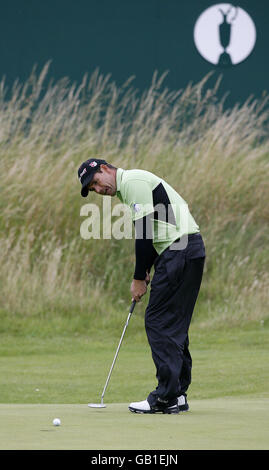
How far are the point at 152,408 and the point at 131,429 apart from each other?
1.16 m

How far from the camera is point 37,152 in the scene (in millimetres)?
14422

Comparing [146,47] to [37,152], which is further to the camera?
[146,47]

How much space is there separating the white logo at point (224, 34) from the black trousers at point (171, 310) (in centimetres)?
1194

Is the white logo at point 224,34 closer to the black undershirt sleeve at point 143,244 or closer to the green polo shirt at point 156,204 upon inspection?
the green polo shirt at point 156,204

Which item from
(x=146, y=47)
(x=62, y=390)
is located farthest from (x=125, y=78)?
(x=62, y=390)

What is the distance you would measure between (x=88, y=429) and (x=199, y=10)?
45.2 ft

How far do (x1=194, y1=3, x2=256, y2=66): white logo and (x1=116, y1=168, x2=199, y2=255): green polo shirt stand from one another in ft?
39.0

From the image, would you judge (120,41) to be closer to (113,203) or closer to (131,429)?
(113,203)

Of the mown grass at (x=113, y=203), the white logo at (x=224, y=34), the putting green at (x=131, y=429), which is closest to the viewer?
the putting green at (x=131, y=429)

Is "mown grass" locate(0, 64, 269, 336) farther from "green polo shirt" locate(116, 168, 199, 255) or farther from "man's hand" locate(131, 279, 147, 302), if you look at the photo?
"green polo shirt" locate(116, 168, 199, 255)

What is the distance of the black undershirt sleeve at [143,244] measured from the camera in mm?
5848

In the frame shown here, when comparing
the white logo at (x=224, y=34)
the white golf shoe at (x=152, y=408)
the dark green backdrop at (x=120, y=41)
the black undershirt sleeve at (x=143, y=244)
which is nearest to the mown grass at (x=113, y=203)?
the dark green backdrop at (x=120, y=41)

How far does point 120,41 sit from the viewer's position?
17641mm

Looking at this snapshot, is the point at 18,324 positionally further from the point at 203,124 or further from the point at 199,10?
the point at 199,10
